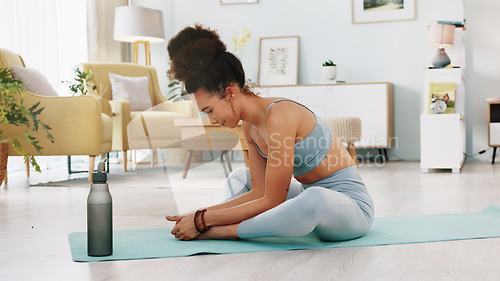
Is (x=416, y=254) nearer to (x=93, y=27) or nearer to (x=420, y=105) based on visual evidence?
(x=420, y=105)

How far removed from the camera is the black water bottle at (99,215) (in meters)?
1.56

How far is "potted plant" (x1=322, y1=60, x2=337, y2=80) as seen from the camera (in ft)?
18.6

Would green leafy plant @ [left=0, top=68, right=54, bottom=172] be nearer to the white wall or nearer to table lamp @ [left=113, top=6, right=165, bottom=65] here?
table lamp @ [left=113, top=6, right=165, bottom=65]

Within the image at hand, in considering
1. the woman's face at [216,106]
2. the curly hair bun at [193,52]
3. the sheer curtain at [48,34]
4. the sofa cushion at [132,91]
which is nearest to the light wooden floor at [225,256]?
the woman's face at [216,106]

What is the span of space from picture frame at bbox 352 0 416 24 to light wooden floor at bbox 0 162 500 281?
309 cm

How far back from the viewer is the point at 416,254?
164 centimetres

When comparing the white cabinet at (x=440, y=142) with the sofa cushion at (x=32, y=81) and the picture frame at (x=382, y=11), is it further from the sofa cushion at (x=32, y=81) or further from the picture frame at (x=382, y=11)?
the sofa cushion at (x=32, y=81)

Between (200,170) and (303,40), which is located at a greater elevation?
(303,40)

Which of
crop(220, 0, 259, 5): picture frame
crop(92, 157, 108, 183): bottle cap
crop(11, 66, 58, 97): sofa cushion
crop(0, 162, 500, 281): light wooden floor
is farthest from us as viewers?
crop(220, 0, 259, 5): picture frame

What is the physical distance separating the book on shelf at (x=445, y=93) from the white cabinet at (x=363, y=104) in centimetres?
81

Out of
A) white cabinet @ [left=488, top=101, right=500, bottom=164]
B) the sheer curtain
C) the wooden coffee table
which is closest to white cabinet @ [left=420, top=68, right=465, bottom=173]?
white cabinet @ [left=488, top=101, right=500, bottom=164]

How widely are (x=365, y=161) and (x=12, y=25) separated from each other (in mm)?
3409

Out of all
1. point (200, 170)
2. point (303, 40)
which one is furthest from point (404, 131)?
point (200, 170)

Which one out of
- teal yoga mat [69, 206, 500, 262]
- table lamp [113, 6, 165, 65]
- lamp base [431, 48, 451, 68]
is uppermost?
table lamp [113, 6, 165, 65]
